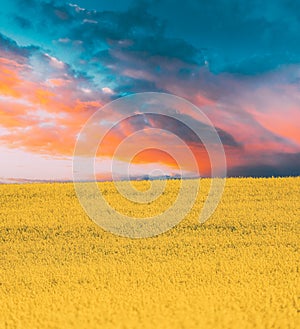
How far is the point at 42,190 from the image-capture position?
83.3 ft

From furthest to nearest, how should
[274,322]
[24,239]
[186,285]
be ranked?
[24,239] < [186,285] < [274,322]

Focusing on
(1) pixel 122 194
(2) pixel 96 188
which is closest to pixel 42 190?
(2) pixel 96 188

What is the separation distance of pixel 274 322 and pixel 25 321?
5.50 m

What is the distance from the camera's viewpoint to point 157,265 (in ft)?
48.6

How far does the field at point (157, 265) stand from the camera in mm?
10641

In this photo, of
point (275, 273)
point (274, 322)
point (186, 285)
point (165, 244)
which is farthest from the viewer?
point (165, 244)

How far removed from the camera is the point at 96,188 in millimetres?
25047

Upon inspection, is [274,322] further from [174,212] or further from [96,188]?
[96,188]

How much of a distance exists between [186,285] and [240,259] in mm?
3203

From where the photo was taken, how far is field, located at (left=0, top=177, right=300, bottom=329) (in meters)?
10.6

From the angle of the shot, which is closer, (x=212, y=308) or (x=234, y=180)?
(x=212, y=308)

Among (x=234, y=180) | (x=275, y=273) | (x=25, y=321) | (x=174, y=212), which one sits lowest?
(x=25, y=321)

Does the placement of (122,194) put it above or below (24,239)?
above

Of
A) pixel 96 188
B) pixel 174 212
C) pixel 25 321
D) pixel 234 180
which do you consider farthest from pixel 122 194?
pixel 25 321
